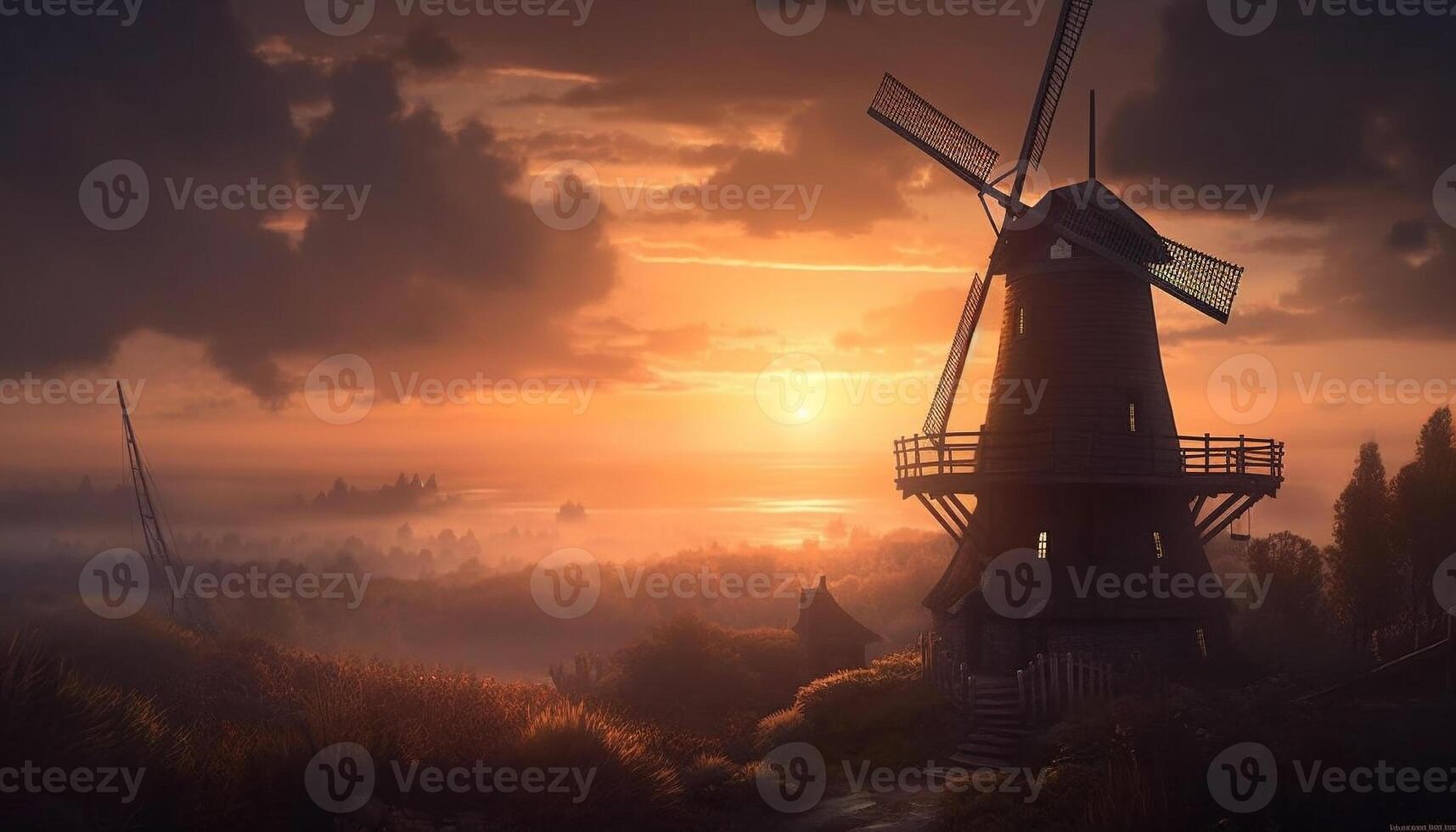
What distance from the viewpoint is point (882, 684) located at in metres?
31.2

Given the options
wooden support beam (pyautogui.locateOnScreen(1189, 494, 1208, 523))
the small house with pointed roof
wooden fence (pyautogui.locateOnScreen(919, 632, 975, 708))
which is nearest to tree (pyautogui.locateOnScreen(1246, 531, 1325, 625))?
the small house with pointed roof

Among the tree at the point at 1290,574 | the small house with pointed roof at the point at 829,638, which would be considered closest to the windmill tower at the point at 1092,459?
the small house with pointed roof at the point at 829,638

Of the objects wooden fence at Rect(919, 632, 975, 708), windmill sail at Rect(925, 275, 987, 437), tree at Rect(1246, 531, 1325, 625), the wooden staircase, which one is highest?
windmill sail at Rect(925, 275, 987, 437)

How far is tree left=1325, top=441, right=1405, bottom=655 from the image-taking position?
182 feet

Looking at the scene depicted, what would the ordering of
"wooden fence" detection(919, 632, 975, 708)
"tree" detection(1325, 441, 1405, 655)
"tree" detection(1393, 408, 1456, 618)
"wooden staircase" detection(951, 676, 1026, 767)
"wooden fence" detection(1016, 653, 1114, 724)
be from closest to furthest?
"wooden staircase" detection(951, 676, 1026, 767)
"wooden fence" detection(1016, 653, 1114, 724)
"wooden fence" detection(919, 632, 975, 708)
"tree" detection(1393, 408, 1456, 618)
"tree" detection(1325, 441, 1405, 655)

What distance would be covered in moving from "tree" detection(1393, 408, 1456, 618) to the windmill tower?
2884cm

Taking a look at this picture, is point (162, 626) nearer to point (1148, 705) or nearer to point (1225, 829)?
point (1148, 705)

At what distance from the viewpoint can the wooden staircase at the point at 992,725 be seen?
25312 millimetres

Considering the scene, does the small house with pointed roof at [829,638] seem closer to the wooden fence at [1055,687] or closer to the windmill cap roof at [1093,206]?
the wooden fence at [1055,687]

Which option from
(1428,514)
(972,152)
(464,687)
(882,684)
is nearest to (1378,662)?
(882,684)

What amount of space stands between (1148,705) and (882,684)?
886 cm

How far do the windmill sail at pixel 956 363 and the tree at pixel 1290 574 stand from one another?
30274mm

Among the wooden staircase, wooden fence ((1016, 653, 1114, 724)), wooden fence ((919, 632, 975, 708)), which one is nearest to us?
the wooden staircase

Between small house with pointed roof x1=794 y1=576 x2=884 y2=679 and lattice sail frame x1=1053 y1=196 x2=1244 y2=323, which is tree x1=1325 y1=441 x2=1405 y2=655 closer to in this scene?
small house with pointed roof x1=794 y1=576 x2=884 y2=679
